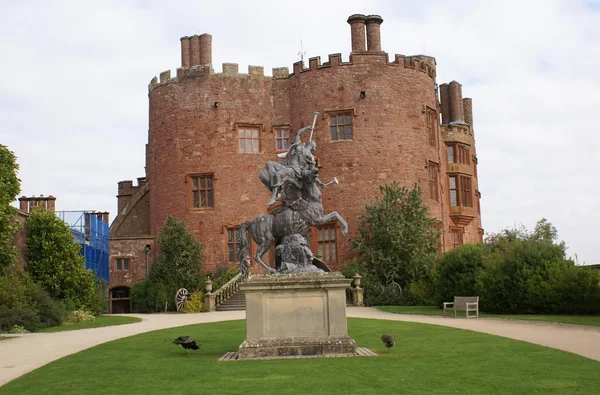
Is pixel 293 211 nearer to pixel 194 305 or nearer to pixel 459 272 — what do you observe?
Answer: pixel 459 272

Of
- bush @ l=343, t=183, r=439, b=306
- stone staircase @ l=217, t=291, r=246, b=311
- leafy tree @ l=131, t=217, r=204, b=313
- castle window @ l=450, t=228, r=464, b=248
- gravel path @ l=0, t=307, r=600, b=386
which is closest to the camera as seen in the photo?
gravel path @ l=0, t=307, r=600, b=386

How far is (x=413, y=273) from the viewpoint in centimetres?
3444

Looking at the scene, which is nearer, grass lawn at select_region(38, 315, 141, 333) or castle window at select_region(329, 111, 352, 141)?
grass lawn at select_region(38, 315, 141, 333)

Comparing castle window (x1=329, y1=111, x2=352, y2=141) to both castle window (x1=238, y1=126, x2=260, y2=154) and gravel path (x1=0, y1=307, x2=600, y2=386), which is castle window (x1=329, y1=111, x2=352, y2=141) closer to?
castle window (x1=238, y1=126, x2=260, y2=154)

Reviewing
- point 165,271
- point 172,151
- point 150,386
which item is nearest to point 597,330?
point 150,386

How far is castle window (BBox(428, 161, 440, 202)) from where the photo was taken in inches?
1582

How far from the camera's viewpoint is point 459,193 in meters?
42.6

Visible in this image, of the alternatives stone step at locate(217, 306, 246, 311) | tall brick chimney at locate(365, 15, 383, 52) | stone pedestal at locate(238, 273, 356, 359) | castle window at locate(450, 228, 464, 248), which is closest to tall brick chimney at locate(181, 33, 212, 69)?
tall brick chimney at locate(365, 15, 383, 52)

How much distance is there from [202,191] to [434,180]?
41.8 feet

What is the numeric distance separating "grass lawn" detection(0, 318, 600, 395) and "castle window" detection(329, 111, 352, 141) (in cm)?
2358

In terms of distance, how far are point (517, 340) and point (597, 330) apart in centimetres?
334

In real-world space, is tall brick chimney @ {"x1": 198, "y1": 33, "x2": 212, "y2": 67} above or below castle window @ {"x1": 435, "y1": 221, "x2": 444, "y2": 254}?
above

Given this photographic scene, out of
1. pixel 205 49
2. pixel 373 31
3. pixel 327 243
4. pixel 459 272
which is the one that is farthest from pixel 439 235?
pixel 205 49

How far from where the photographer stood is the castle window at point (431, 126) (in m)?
40.5
